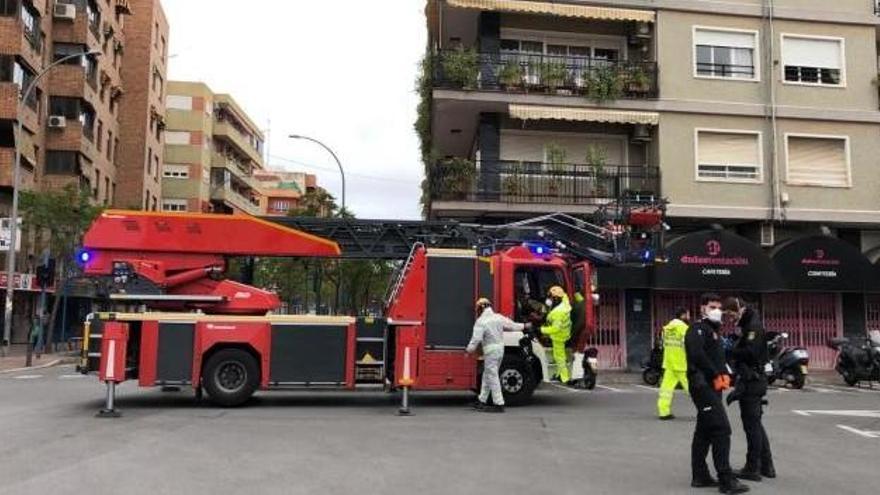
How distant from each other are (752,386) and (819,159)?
62.4 ft

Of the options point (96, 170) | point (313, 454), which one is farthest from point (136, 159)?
point (313, 454)

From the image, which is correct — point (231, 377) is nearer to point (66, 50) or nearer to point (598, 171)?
point (598, 171)

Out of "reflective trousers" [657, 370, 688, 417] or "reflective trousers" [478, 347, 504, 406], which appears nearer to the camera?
"reflective trousers" [657, 370, 688, 417]

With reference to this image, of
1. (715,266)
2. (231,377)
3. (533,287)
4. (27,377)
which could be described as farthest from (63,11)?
(533,287)

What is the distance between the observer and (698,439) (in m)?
7.93

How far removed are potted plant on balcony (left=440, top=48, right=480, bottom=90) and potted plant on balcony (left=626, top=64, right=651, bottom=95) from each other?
4.38m

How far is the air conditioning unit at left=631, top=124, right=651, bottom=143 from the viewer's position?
2459 centimetres

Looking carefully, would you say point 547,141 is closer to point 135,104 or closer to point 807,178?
point 807,178

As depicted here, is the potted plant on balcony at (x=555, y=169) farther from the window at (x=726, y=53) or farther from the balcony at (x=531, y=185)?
the window at (x=726, y=53)

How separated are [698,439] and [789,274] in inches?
668

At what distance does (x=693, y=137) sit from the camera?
24359 mm

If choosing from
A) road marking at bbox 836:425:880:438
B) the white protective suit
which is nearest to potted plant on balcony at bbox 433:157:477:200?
the white protective suit

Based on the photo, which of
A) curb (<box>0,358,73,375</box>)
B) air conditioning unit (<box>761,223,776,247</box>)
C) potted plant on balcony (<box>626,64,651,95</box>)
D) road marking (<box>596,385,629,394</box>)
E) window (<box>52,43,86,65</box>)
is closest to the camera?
road marking (<box>596,385,629,394</box>)

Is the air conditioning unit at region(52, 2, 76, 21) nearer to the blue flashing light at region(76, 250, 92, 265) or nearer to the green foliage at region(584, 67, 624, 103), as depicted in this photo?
the green foliage at region(584, 67, 624, 103)
